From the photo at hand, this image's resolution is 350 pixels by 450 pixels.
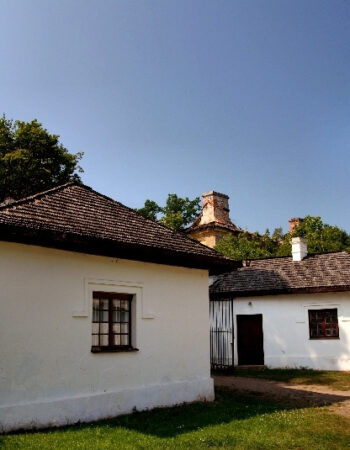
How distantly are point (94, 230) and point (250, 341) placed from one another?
39.4 feet

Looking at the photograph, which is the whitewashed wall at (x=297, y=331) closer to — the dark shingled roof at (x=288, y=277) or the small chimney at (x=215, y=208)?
the dark shingled roof at (x=288, y=277)

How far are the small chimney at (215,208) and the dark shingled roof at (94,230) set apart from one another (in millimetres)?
21026

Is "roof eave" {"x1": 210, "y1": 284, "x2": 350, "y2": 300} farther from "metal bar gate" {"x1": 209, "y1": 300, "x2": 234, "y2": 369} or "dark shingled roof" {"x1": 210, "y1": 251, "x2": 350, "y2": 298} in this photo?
"metal bar gate" {"x1": 209, "y1": 300, "x2": 234, "y2": 369}

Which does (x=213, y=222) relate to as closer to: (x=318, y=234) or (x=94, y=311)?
(x=318, y=234)

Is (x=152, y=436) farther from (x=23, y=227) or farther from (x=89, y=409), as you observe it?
(x=23, y=227)

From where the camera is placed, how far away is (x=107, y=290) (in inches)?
359

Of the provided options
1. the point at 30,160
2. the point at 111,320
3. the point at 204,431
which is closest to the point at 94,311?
the point at 111,320

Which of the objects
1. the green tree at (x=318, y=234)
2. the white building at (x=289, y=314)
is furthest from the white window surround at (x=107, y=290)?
the green tree at (x=318, y=234)

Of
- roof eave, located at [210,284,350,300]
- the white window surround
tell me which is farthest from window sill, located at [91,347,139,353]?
roof eave, located at [210,284,350,300]

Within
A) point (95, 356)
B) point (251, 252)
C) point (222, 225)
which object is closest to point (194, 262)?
point (95, 356)

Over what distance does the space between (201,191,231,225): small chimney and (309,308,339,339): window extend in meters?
15.1

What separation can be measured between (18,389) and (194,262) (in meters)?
4.67

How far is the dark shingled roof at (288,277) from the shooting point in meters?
17.7

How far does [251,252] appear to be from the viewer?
28141 mm
